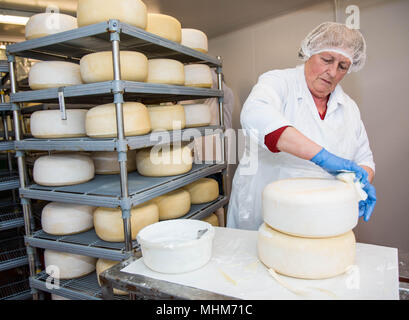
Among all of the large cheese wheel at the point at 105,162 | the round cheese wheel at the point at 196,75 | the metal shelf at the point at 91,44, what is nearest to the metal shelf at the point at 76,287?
the large cheese wheel at the point at 105,162

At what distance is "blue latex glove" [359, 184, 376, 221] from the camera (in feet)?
3.49

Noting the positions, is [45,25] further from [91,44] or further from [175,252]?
[175,252]

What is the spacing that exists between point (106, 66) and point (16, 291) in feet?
5.65

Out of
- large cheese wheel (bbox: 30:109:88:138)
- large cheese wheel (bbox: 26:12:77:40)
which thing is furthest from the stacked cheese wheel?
large cheese wheel (bbox: 26:12:77:40)

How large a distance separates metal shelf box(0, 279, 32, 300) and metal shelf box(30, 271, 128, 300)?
507 mm

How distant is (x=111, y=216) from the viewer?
1.43 meters

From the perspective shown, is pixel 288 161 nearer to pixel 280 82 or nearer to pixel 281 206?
pixel 280 82

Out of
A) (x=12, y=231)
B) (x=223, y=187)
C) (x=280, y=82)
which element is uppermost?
(x=280, y=82)

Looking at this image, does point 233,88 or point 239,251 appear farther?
point 233,88

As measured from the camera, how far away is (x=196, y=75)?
200 cm

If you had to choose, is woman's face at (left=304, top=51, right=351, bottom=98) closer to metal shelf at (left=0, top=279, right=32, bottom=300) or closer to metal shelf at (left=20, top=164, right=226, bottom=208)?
metal shelf at (left=20, top=164, right=226, bottom=208)

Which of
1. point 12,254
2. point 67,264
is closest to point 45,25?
point 67,264

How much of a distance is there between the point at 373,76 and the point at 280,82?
1360 mm
